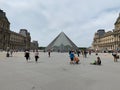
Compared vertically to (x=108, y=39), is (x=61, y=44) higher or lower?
lower

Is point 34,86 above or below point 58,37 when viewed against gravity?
below

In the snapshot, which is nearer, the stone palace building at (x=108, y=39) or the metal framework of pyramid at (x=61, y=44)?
the metal framework of pyramid at (x=61, y=44)

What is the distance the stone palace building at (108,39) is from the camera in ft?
287

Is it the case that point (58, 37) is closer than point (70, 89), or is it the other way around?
point (70, 89)

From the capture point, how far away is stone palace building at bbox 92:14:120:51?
87.4 metres

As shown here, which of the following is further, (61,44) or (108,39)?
(108,39)

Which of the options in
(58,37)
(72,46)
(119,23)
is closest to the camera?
(72,46)

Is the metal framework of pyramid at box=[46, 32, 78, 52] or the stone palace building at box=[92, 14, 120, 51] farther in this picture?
the stone palace building at box=[92, 14, 120, 51]

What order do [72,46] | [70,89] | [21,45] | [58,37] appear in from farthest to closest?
[21,45], [58,37], [72,46], [70,89]

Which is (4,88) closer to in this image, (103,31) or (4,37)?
(4,37)

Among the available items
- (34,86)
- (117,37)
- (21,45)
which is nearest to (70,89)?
(34,86)

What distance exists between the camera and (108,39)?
354 ft

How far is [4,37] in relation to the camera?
82000 millimetres

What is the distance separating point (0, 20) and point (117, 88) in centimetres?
7421
